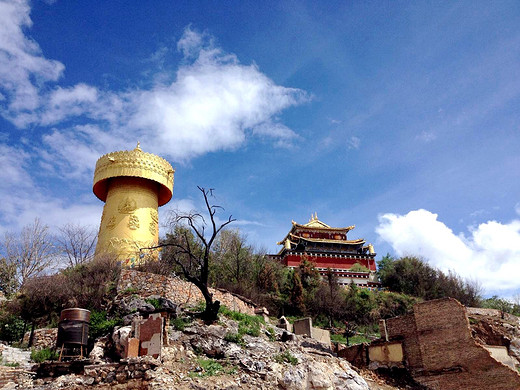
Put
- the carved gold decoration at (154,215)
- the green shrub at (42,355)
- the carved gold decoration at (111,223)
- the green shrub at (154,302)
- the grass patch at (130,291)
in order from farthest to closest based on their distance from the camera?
the carved gold decoration at (154,215)
the carved gold decoration at (111,223)
the grass patch at (130,291)
the green shrub at (154,302)
the green shrub at (42,355)

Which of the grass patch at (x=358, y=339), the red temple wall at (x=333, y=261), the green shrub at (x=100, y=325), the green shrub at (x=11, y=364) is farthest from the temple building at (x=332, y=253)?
the green shrub at (x=11, y=364)

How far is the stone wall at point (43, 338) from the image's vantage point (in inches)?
567

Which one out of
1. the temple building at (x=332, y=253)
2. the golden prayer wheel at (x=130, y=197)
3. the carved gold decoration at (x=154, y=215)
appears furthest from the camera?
the temple building at (x=332, y=253)

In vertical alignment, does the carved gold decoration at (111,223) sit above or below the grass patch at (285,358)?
above

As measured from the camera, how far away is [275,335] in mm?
15492

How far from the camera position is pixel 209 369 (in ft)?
40.0

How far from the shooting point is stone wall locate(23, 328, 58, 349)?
47.2ft

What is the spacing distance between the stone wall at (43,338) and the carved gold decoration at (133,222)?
665 cm

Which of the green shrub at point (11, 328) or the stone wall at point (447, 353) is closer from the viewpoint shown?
the green shrub at point (11, 328)

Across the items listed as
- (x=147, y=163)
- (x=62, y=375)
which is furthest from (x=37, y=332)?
(x=147, y=163)

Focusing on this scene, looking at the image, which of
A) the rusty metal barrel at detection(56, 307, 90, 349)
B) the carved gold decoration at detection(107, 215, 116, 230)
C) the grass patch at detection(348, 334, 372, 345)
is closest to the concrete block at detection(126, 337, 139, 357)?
the rusty metal barrel at detection(56, 307, 90, 349)

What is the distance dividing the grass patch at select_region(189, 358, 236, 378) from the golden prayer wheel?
857 centimetres

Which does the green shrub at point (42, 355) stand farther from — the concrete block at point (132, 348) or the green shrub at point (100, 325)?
the concrete block at point (132, 348)

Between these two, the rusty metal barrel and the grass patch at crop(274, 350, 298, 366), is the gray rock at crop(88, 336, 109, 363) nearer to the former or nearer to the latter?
the rusty metal barrel
